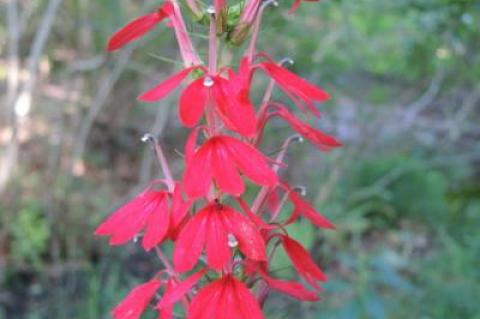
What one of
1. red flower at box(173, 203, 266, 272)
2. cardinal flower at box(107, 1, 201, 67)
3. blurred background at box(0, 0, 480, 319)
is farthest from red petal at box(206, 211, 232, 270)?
blurred background at box(0, 0, 480, 319)

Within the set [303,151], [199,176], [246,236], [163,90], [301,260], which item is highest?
[163,90]

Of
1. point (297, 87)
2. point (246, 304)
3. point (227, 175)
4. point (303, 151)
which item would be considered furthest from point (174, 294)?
point (303, 151)

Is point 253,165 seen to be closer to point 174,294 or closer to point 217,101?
point 217,101

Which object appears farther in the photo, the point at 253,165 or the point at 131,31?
the point at 131,31

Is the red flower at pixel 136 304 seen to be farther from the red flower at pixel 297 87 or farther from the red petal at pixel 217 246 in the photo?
the red flower at pixel 297 87

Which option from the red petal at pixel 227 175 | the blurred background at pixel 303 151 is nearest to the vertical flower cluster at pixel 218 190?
the red petal at pixel 227 175

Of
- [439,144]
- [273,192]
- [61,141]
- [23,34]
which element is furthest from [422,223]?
[273,192]

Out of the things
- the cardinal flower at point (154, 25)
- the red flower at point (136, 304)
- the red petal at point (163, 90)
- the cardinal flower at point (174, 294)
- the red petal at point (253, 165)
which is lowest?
the red flower at point (136, 304)

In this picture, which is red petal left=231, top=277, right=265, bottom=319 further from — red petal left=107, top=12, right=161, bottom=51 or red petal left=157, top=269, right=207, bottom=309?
red petal left=107, top=12, right=161, bottom=51
